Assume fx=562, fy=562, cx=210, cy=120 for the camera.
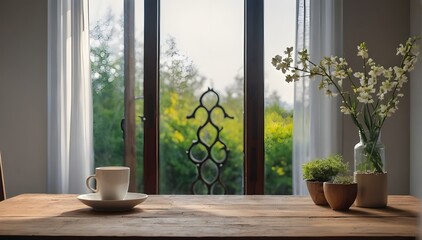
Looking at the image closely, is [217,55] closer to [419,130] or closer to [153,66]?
[153,66]

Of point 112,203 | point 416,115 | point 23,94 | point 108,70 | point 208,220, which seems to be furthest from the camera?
point 108,70

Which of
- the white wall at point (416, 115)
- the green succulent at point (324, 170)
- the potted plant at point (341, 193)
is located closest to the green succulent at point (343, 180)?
the potted plant at point (341, 193)

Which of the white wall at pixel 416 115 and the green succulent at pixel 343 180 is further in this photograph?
the white wall at pixel 416 115

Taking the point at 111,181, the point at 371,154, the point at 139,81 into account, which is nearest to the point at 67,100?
the point at 139,81

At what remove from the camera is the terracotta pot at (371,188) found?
1.87m

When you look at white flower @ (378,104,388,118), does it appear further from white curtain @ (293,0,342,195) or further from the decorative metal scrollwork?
the decorative metal scrollwork

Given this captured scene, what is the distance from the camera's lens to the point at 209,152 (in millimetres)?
3660

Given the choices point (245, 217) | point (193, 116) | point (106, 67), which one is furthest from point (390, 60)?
point (245, 217)

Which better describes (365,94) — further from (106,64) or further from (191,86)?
(106,64)

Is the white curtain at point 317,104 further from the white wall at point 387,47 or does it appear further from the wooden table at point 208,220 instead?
the wooden table at point 208,220

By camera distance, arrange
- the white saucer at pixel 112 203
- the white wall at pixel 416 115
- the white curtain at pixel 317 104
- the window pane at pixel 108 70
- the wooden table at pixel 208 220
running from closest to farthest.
A: the wooden table at pixel 208 220, the white saucer at pixel 112 203, the white wall at pixel 416 115, the white curtain at pixel 317 104, the window pane at pixel 108 70

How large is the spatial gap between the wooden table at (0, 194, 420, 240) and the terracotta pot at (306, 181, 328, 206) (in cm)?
4

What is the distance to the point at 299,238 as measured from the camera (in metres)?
1.38

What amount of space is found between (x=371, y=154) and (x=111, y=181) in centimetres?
87
